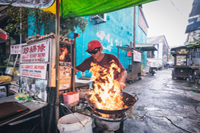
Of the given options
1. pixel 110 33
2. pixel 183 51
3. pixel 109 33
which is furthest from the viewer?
pixel 183 51

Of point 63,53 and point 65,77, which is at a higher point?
point 63,53

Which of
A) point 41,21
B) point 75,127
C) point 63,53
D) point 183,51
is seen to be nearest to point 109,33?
point 41,21

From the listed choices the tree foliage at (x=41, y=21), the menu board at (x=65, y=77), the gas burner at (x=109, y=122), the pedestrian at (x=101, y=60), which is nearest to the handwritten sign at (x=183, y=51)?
the tree foliage at (x=41, y=21)

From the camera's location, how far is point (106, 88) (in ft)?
10.3

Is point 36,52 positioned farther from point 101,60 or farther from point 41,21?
point 41,21

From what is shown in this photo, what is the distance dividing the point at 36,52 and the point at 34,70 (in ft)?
1.96

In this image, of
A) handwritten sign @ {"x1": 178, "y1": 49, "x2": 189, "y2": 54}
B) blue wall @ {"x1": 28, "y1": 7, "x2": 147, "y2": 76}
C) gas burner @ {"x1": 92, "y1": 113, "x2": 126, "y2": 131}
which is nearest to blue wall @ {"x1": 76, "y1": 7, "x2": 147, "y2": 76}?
blue wall @ {"x1": 28, "y1": 7, "x2": 147, "y2": 76}

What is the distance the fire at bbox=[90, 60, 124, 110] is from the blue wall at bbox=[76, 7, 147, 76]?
3.60 metres

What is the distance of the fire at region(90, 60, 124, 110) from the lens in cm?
284

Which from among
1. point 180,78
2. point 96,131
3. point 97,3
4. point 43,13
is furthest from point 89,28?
point 180,78

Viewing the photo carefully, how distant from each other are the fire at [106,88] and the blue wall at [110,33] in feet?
11.8

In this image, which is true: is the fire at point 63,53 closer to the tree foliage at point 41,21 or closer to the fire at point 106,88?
the fire at point 106,88

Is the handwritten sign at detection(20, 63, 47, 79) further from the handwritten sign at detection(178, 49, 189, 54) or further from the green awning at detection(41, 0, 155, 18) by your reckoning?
the handwritten sign at detection(178, 49, 189, 54)

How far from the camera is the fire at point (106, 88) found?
9.32ft
